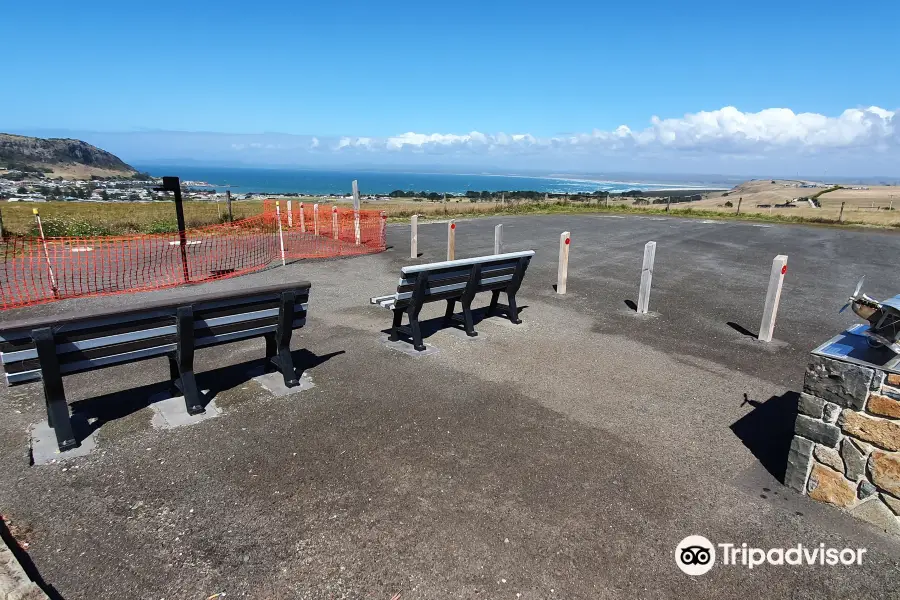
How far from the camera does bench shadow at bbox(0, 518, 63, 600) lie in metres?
2.89

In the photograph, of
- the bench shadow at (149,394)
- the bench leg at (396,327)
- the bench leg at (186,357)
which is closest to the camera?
the bench leg at (186,357)

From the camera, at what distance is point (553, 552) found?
10.8ft

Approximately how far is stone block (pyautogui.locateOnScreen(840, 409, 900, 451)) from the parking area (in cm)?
59

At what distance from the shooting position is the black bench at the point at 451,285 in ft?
21.3

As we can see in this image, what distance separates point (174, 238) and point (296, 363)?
12.2 metres

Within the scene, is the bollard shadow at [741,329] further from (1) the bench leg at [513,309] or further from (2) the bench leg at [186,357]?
(2) the bench leg at [186,357]

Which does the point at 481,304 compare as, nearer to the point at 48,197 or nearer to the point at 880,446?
the point at 880,446

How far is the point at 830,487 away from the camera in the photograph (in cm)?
374

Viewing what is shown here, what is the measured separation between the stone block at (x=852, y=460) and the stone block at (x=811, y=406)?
23 cm

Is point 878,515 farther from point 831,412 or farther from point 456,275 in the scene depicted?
point 456,275

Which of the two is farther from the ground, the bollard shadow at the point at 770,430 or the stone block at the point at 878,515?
the stone block at the point at 878,515

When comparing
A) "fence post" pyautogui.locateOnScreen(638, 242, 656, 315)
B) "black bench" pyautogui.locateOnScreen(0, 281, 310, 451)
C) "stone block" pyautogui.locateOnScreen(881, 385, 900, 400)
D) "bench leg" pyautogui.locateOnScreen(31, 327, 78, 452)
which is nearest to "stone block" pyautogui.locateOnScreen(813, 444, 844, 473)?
"stone block" pyautogui.locateOnScreen(881, 385, 900, 400)

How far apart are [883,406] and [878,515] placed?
762 millimetres

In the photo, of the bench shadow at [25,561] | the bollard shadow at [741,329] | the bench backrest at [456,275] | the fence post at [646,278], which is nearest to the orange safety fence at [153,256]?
the bench backrest at [456,275]
